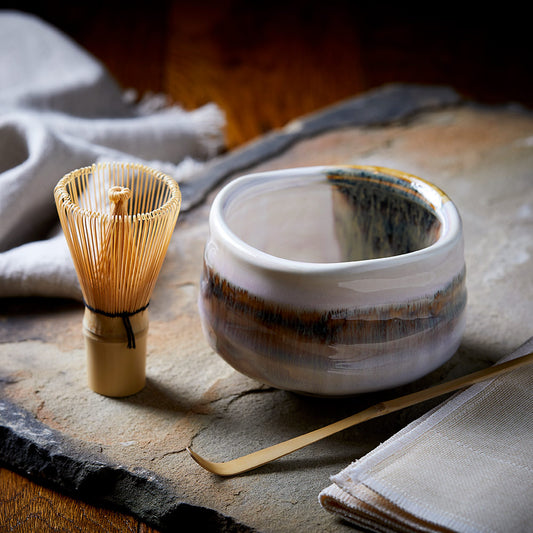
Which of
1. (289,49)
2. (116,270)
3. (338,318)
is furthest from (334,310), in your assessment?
(289,49)

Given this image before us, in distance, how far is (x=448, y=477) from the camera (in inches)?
12.9

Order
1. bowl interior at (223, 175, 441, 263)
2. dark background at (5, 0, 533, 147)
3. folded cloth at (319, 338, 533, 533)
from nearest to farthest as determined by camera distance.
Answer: folded cloth at (319, 338, 533, 533) < bowl interior at (223, 175, 441, 263) < dark background at (5, 0, 533, 147)

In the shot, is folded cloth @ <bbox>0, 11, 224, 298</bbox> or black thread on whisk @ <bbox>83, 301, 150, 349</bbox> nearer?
black thread on whisk @ <bbox>83, 301, 150, 349</bbox>

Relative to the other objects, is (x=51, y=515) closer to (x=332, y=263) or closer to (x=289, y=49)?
(x=332, y=263)

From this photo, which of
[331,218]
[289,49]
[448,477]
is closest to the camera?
[448,477]

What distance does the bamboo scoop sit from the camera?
357 mm

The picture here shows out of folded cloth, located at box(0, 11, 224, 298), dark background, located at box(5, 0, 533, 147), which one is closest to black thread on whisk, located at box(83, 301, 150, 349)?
folded cloth, located at box(0, 11, 224, 298)

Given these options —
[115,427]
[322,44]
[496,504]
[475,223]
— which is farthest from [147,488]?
[322,44]

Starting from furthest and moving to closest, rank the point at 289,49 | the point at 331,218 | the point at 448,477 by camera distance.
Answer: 1. the point at 289,49
2. the point at 331,218
3. the point at 448,477

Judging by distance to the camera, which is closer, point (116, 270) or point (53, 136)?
point (116, 270)

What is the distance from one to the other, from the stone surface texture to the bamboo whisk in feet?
0.07

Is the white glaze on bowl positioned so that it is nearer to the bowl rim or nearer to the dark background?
the bowl rim

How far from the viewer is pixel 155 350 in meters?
0.45

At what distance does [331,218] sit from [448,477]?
19 centimetres
